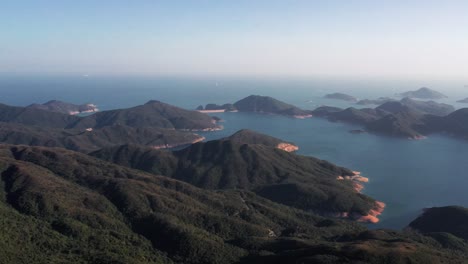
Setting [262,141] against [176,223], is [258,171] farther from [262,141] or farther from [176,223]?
[176,223]

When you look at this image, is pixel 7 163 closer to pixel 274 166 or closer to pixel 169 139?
pixel 274 166

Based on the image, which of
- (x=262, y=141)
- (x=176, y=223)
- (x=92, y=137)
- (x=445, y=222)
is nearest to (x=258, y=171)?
(x=262, y=141)

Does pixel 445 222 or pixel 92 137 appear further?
pixel 92 137

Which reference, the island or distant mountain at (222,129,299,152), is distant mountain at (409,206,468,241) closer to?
the island

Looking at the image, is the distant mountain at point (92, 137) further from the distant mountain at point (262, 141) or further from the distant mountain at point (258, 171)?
the distant mountain at point (258, 171)

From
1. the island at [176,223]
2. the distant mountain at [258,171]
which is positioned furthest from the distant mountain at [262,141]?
the island at [176,223]

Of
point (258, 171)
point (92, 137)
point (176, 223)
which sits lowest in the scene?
point (92, 137)

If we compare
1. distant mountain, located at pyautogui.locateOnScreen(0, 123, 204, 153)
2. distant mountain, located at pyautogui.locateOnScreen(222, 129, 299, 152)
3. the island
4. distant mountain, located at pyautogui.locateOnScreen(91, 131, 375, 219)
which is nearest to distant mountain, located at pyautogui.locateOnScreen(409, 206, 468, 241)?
the island
